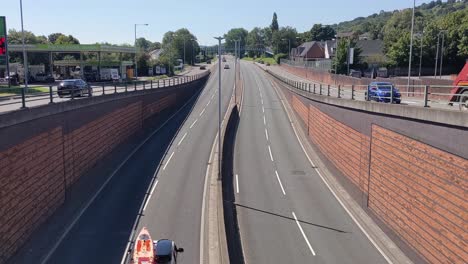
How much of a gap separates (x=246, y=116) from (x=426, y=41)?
5394 centimetres

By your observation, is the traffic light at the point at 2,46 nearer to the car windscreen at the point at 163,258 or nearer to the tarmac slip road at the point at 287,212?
the tarmac slip road at the point at 287,212

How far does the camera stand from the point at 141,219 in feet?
79.3

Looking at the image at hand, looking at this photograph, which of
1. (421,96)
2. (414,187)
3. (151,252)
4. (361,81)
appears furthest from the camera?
(361,81)

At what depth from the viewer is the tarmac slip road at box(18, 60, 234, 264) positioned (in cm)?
1991

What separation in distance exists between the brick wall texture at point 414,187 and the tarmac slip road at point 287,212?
2024 millimetres

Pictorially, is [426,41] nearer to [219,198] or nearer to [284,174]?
[284,174]

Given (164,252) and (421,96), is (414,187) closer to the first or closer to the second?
(164,252)

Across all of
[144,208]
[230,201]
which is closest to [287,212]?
[230,201]

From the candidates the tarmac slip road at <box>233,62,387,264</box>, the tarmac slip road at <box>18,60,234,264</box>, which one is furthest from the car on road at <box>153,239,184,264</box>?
the tarmac slip road at <box>233,62,387,264</box>

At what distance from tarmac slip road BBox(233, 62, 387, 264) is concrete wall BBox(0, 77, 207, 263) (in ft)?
31.6

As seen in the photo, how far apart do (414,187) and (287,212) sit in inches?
388

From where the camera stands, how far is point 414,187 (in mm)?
19500

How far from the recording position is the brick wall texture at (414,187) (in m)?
16.0

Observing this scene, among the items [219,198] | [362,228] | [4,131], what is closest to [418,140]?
[362,228]
